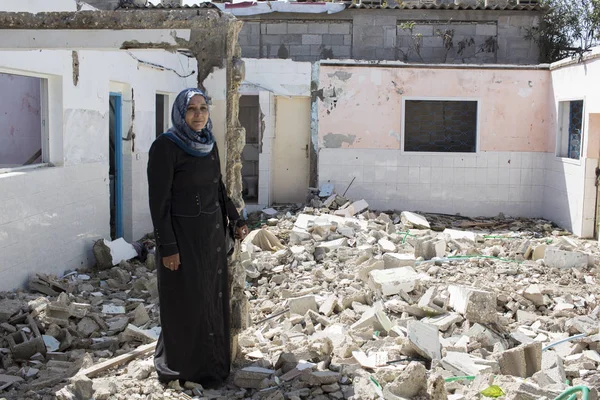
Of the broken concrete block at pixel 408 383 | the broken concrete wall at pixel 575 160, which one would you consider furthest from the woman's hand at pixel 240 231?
the broken concrete wall at pixel 575 160

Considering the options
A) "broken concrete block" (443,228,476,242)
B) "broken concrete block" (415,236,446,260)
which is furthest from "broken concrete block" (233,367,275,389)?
"broken concrete block" (443,228,476,242)

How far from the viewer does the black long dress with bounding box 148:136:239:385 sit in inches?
167

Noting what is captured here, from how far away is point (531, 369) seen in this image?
5043mm

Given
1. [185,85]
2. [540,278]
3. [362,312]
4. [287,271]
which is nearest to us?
[362,312]

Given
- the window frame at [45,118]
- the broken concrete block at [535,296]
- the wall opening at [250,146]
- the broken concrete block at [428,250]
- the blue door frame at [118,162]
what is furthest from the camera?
the wall opening at [250,146]

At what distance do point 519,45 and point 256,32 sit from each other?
561 centimetres

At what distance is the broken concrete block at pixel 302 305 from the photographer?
21.8 feet

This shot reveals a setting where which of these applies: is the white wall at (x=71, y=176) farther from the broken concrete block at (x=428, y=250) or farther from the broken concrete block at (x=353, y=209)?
the broken concrete block at (x=428, y=250)

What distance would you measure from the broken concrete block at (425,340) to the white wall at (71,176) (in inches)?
159

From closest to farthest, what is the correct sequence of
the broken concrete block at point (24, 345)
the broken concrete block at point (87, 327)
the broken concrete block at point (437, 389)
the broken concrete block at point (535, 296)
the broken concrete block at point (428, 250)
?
the broken concrete block at point (437, 389) < the broken concrete block at point (24, 345) < the broken concrete block at point (87, 327) < the broken concrete block at point (535, 296) < the broken concrete block at point (428, 250)

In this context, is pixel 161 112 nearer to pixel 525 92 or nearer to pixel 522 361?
pixel 525 92

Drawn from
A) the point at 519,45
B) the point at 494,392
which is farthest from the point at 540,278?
the point at 519,45

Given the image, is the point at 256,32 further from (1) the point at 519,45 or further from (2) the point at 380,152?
(1) the point at 519,45

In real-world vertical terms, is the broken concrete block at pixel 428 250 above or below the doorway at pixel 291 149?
below
